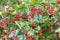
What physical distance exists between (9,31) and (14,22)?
3.6 inches

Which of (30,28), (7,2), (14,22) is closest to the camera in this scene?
(30,28)

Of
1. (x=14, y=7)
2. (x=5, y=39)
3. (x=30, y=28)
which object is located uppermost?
(x=14, y=7)

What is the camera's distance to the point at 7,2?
2.48 metres

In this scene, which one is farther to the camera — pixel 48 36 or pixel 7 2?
pixel 7 2

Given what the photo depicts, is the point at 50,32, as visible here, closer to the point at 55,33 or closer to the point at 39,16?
the point at 55,33

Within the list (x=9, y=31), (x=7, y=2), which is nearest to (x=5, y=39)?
(x=9, y=31)

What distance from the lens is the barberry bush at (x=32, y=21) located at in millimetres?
1889

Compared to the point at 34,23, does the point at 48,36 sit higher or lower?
lower

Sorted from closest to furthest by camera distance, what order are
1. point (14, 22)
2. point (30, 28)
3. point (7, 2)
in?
1. point (30, 28)
2. point (14, 22)
3. point (7, 2)

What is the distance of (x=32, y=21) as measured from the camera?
1898 millimetres

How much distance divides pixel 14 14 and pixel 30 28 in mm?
217

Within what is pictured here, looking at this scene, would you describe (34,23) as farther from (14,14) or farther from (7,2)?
(7,2)

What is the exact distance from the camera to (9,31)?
6.49 feet

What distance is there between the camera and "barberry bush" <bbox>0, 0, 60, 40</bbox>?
1889mm
